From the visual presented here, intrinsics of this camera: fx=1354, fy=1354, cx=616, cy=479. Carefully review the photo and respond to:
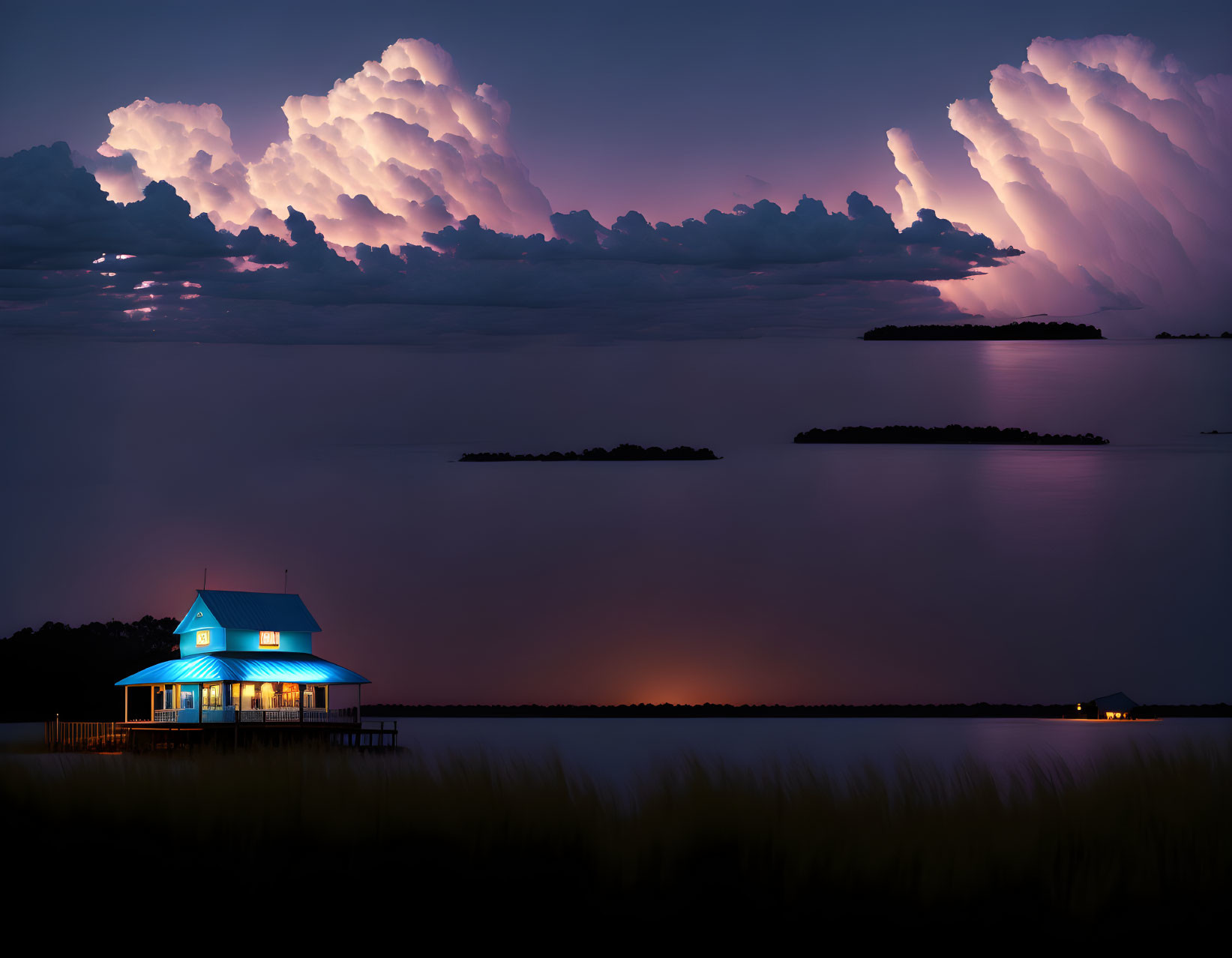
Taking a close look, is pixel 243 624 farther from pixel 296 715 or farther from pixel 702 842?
pixel 702 842

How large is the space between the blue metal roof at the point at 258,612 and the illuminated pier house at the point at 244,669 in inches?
1.5

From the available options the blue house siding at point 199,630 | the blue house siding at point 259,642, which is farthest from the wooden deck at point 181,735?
the blue house siding at point 259,642

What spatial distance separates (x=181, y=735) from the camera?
2240 inches

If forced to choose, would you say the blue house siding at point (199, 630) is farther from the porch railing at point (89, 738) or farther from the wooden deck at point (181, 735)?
the porch railing at point (89, 738)

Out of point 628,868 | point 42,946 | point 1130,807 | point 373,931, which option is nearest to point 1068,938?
point 1130,807

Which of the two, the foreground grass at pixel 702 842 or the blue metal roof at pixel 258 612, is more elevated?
the blue metal roof at pixel 258 612

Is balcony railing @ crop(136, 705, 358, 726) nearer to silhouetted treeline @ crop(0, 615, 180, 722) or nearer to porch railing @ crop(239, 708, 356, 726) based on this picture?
porch railing @ crop(239, 708, 356, 726)

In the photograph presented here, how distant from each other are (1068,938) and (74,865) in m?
10.2

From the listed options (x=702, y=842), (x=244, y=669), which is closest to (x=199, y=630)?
(x=244, y=669)

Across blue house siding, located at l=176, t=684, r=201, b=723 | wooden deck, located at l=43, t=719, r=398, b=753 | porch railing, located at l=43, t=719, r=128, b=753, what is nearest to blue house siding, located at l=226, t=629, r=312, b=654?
blue house siding, located at l=176, t=684, r=201, b=723

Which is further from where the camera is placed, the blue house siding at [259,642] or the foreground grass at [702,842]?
the blue house siding at [259,642]

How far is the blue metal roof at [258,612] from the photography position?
56781mm

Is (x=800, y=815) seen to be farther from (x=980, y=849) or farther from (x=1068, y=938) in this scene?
(x=1068, y=938)

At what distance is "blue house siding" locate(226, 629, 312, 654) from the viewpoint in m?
56.5
